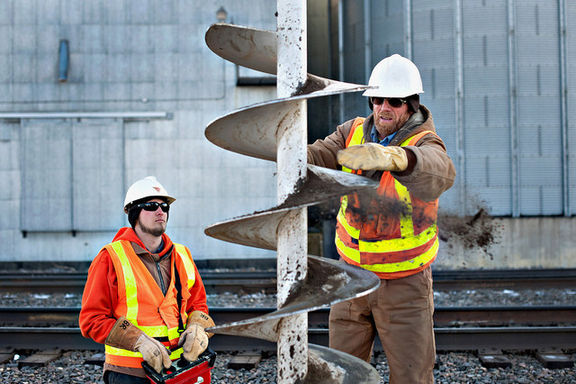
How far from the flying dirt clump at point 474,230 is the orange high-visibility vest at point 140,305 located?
388 inches

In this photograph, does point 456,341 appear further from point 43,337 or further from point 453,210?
point 453,210

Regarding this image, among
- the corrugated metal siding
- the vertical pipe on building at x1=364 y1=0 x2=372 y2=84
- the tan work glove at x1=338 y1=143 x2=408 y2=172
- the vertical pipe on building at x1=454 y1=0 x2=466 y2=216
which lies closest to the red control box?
the tan work glove at x1=338 y1=143 x2=408 y2=172

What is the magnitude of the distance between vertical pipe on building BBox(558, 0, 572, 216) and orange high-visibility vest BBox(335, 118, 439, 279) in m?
10.7

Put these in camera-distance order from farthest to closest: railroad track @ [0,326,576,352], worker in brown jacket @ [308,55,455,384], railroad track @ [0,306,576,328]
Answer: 1. railroad track @ [0,306,576,328]
2. railroad track @ [0,326,576,352]
3. worker in brown jacket @ [308,55,455,384]

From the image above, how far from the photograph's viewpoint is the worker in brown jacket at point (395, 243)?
298 centimetres

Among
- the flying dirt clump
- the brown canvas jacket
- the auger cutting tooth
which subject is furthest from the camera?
the flying dirt clump

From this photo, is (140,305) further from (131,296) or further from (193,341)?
(193,341)

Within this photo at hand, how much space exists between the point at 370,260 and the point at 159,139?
428 inches

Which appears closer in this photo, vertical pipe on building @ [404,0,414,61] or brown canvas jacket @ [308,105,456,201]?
brown canvas jacket @ [308,105,456,201]

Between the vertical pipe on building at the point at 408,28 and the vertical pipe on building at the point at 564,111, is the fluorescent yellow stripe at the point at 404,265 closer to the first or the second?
the vertical pipe on building at the point at 408,28

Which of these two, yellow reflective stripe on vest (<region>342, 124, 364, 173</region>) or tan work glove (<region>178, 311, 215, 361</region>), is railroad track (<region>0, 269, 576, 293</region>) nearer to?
tan work glove (<region>178, 311, 215, 361</region>)

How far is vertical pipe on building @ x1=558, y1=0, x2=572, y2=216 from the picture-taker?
12391mm

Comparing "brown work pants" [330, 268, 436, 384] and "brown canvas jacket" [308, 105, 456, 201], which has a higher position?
"brown canvas jacket" [308, 105, 456, 201]

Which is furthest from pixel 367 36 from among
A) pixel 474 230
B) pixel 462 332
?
pixel 462 332
